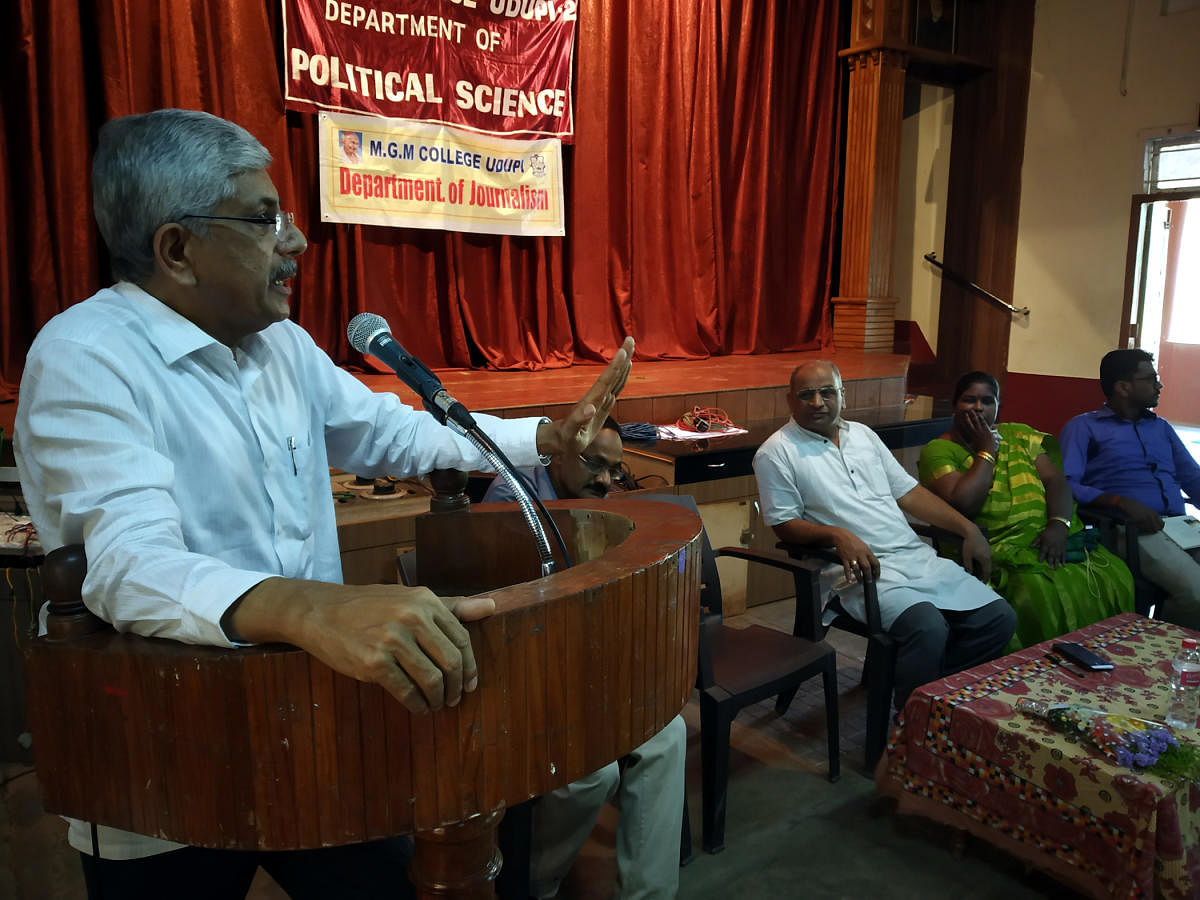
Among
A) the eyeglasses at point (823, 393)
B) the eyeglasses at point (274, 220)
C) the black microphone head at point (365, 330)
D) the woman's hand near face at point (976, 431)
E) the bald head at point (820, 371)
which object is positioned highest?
the eyeglasses at point (274, 220)

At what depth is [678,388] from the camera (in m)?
4.68

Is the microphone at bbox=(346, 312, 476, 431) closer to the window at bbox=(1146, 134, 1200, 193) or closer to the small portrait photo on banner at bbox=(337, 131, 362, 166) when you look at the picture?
the small portrait photo on banner at bbox=(337, 131, 362, 166)

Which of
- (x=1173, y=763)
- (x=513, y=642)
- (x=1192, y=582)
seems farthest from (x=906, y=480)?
(x=513, y=642)

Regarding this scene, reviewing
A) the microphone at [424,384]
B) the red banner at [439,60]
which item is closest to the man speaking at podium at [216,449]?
the microphone at [424,384]

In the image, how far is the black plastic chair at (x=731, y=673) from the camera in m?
2.18

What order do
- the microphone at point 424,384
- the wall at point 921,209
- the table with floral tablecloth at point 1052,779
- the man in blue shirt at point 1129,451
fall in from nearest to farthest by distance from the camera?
the microphone at point 424,384
the table with floral tablecloth at point 1052,779
the man in blue shirt at point 1129,451
the wall at point 921,209

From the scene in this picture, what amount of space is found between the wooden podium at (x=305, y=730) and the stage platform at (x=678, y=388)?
10.4 feet

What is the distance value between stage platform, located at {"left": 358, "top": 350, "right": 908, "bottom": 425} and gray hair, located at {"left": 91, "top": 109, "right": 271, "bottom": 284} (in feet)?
9.62

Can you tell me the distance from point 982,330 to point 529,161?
3991 mm

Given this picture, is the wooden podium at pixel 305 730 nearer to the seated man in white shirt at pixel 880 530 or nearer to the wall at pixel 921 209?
→ the seated man in white shirt at pixel 880 530

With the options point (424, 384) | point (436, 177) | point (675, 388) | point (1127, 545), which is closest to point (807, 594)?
point (1127, 545)

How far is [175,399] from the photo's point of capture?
0.90m

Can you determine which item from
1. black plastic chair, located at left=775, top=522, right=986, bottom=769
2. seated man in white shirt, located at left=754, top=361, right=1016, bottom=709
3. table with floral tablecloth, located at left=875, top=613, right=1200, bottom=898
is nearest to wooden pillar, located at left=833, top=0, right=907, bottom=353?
seated man in white shirt, located at left=754, top=361, right=1016, bottom=709

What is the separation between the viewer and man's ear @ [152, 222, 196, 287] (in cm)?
91
